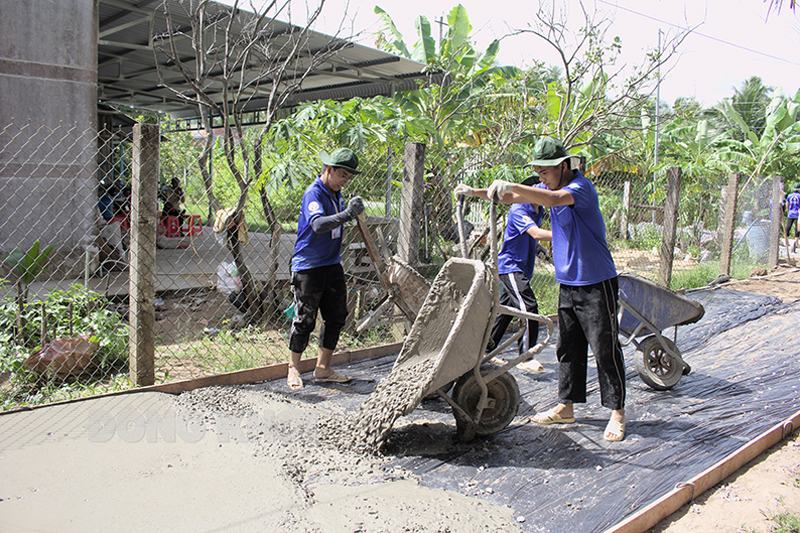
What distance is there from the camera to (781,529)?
101 inches

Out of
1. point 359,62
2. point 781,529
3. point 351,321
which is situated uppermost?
point 359,62

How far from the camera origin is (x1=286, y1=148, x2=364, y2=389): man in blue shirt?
3998 mm

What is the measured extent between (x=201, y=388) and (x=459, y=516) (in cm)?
223

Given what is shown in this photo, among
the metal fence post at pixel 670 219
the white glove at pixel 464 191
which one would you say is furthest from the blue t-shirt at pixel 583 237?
the metal fence post at pixel 670 219

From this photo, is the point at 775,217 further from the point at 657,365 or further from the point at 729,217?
the point at 657,365

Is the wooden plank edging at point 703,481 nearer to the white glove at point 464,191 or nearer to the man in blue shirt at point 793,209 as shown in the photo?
the white glove at point 464,191

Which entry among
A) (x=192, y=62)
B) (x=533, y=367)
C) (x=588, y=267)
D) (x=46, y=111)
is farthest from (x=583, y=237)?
(x=192, y=62)

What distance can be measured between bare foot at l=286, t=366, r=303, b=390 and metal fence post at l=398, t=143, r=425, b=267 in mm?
1440

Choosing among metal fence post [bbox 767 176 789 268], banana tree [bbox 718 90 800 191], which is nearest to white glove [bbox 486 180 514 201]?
metal fence post [bbox 767 176 789 268]

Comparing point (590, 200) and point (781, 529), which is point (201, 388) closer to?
point (590, 200)

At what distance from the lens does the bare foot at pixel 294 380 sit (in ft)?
13.5

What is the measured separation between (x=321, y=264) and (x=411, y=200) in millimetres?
1169

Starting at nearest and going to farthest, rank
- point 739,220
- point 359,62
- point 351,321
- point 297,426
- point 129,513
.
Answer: point 129,513, point 297,426, point 351,321, point 359,62, point 739,220

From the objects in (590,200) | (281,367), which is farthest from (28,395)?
(590,200)
